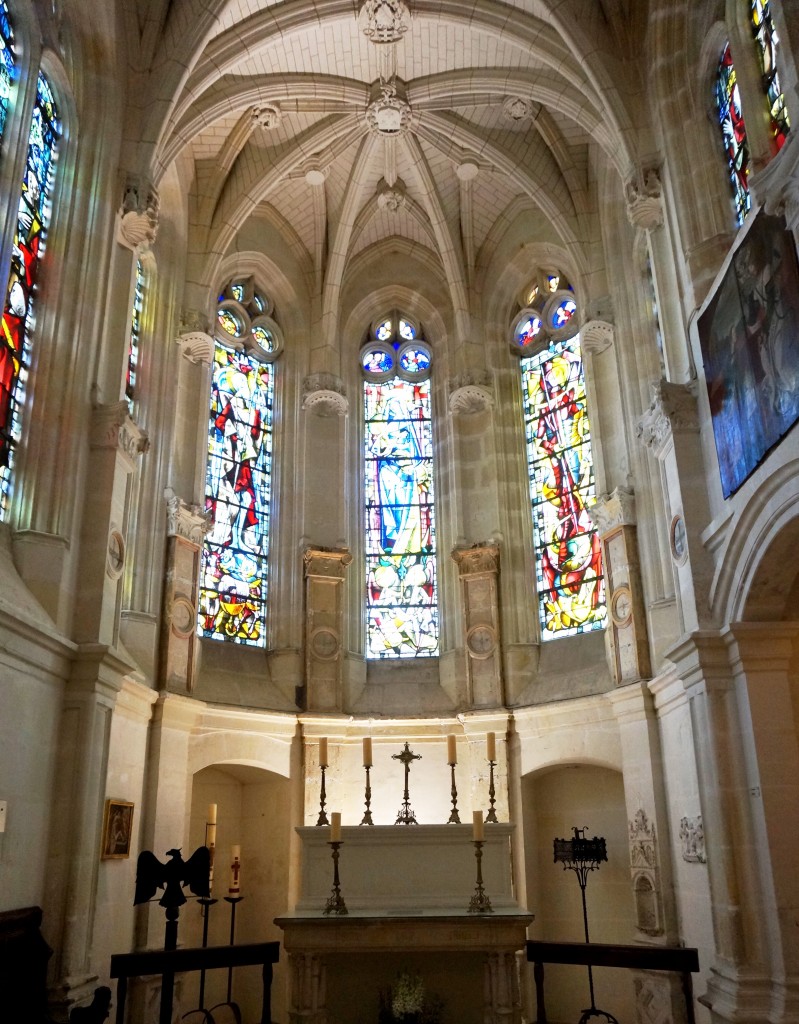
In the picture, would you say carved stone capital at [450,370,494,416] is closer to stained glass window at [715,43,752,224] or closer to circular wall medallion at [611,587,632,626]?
circular wall medallion at [611,587,632,626]

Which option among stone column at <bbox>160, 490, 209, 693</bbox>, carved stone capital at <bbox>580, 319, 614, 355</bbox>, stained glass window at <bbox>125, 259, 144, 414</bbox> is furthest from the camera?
carved stone capital at <bbox>580, 319, 614, 355</bbox>

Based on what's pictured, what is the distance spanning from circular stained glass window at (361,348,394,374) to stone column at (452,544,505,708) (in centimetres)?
419

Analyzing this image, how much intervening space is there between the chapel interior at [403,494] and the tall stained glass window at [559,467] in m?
0.07

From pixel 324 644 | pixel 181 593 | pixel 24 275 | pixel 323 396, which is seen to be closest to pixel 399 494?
pixel 323 396

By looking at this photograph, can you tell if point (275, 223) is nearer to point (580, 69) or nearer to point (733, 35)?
point (580, 69)

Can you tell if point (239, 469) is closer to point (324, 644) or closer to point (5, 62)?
point (324, 644)

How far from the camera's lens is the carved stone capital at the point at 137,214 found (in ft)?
38.1

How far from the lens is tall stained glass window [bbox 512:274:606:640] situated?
47.8 feet

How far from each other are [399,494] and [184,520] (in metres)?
4.43

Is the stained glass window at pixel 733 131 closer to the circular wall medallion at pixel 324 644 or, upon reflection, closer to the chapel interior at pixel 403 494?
the chapel interior at pixel 403 494

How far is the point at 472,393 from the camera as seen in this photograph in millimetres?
16250

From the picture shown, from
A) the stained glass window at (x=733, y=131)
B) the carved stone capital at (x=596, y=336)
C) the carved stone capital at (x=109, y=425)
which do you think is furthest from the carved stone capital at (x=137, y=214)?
the stained glass window at (x=733, y=131)

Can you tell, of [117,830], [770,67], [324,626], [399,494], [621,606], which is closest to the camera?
[770,67]

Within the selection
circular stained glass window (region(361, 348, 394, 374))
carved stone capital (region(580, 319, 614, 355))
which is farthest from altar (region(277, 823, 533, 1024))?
circular stained glass window (region(361, 348, 394, 374))
